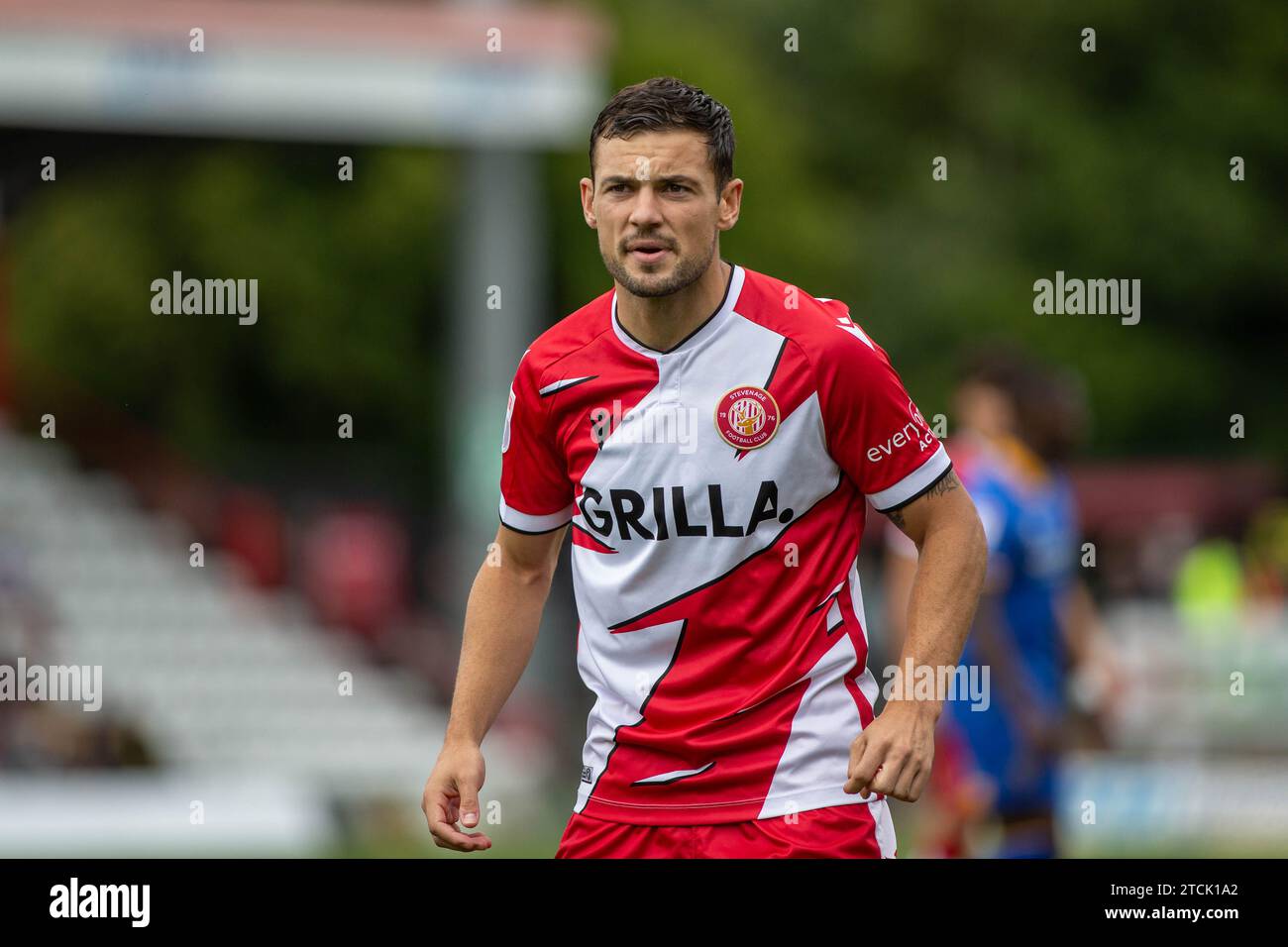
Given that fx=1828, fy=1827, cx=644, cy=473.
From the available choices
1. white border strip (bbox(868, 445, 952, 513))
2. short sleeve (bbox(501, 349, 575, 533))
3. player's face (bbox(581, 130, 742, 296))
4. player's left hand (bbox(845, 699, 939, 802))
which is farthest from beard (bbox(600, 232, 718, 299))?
player's left hand (bbox(845, 699, 939, 802))

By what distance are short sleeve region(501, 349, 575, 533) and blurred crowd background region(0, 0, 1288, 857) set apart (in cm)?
313

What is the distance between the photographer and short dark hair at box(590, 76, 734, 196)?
3912 millimetres

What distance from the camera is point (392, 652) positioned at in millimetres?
18734

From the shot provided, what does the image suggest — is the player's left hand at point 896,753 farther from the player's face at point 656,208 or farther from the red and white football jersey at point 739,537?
the player's face at point 656,208

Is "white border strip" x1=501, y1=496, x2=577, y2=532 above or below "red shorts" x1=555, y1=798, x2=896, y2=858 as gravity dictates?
above

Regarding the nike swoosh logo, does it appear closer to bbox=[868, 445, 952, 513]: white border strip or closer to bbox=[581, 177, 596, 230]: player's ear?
bbox=[581, 177, 596, 230]: player's ear

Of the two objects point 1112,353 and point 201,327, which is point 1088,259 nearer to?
point 1112,353

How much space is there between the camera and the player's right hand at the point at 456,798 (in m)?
4.10

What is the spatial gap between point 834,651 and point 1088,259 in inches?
1153
